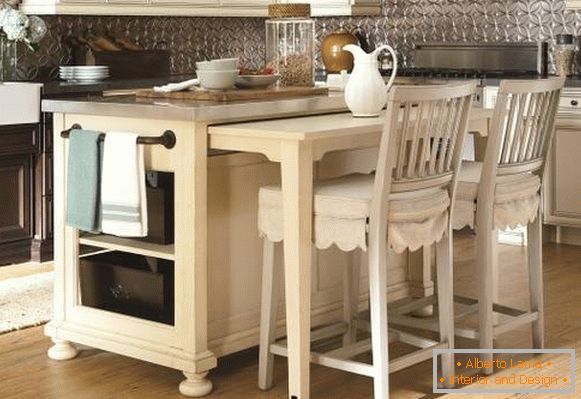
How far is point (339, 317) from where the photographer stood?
13.4 ft

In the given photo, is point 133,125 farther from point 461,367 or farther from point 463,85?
point 461,367

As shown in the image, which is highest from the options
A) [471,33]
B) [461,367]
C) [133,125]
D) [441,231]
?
[471,33]

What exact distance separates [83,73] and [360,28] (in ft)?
7.25

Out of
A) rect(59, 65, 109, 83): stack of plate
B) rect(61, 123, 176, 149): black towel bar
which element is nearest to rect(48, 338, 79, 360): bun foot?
rect(61, 123, 176, 149): black towel bar

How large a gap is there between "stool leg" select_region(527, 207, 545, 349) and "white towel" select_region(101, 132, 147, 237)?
1340 mm

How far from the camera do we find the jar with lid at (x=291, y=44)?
431 centimetres

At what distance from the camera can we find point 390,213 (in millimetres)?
3240

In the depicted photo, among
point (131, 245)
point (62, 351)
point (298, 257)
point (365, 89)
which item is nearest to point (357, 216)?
point (298, 257)

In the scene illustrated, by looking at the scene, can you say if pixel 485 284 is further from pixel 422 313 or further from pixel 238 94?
Answer: pixel 238 94

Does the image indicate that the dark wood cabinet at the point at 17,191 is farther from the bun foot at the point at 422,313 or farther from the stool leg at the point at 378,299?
the stool leg at the point at 378,299

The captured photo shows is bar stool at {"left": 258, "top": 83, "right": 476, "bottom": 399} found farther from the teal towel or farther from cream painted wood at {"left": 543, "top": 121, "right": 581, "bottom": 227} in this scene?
cream painted wood at {"left": 543, "top": 121, "right": 581, "bottom": 227}

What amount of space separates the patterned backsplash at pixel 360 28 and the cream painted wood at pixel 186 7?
248 millimetres

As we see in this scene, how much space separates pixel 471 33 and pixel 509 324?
11.4 feet

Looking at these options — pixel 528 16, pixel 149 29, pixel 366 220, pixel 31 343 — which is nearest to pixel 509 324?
pixel 366 220
